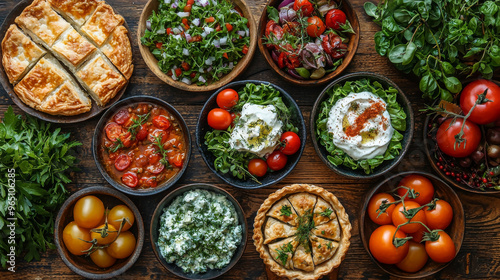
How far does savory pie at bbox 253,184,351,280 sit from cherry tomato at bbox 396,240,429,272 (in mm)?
594

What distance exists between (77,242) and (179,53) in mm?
1919

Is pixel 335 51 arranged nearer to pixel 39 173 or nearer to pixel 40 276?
pixel 39 173

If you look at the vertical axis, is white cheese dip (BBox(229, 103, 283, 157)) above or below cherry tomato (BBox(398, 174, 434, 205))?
above

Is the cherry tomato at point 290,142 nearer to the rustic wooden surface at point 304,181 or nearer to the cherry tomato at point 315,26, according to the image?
the rustic wooden surface at point 304,181

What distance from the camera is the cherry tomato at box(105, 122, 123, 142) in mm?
3602

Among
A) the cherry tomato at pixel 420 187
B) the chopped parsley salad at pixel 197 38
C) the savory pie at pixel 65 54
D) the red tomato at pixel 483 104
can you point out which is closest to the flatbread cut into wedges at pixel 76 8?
the savory pie at pixel 65 54

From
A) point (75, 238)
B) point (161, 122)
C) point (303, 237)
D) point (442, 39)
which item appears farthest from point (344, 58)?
point (75, 238)

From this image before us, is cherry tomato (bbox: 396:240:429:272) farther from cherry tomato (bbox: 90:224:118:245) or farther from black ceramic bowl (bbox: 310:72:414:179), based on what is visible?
cherry tomato (bbox: 90:224:118:245)

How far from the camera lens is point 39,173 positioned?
3496 mm

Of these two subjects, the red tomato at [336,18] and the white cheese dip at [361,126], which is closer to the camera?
the white cheese dip at [361,126]

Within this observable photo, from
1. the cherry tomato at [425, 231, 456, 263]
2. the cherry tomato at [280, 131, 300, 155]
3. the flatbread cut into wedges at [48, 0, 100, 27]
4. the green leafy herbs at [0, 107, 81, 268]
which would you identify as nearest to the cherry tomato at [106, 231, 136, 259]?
the green leafy herbs at [0, 107, 81, 268]

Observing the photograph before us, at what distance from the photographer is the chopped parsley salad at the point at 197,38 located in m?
3.58

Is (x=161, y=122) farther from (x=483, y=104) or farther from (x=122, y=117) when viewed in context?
(x=483, y=104)

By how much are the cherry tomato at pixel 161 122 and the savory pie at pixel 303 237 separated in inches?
44.9
